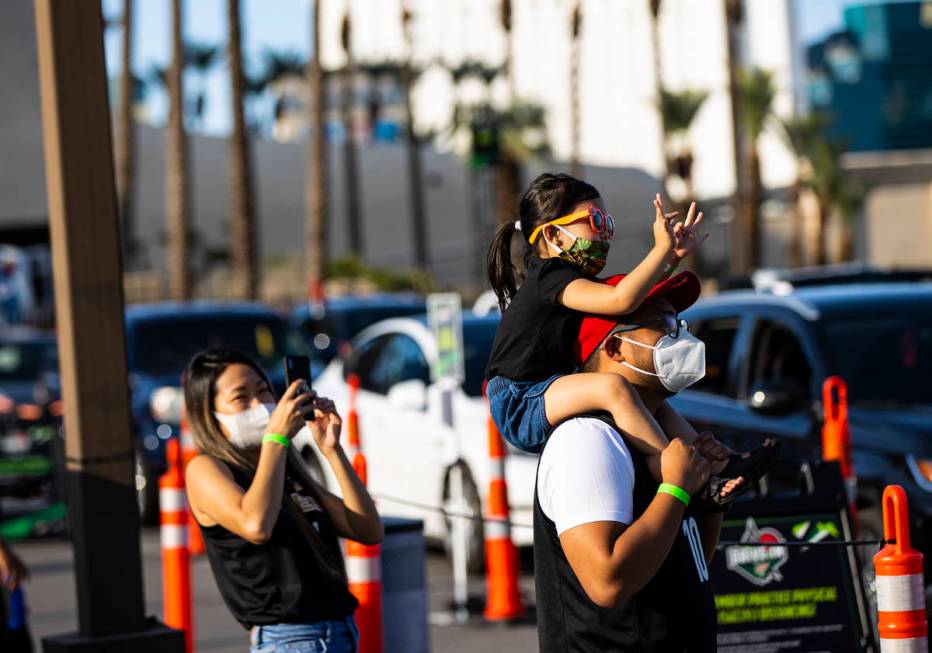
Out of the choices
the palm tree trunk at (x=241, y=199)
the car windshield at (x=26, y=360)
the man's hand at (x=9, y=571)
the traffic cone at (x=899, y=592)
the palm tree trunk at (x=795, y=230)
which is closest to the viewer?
the traffic cone at (x=899, y=592)

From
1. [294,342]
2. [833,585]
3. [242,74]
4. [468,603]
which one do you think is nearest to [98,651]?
[833,585]

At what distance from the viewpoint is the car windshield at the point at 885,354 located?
→ 349 inches

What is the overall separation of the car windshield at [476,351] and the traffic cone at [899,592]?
24.5ft

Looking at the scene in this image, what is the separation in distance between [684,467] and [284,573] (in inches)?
67.6

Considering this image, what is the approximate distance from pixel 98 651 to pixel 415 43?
92715 millimetres

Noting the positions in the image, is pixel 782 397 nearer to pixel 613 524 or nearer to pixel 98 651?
pixel 98 651

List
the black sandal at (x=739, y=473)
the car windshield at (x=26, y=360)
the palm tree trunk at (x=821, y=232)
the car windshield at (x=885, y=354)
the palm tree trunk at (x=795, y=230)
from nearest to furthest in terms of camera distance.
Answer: the black sandal at (x=739, y=473) < the car windshield at (x=885, y=354) < the car windshield at (x=26, y=360) < the palm tree trunk at (x=821, y=232) < the palm tree trunk at (x=795, y=230)

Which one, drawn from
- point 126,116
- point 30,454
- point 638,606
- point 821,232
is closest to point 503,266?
point 638,606

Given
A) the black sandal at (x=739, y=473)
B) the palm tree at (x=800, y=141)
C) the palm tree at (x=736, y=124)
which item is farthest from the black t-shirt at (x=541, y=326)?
the palm tree at (x=800, y=141)

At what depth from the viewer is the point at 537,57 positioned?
3772 inches

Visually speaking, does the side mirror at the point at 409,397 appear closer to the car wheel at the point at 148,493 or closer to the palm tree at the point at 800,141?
the car wheel at the point at 148,493

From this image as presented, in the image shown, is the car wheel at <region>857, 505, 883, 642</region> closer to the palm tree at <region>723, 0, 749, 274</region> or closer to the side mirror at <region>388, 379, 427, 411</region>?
the side mirror at <region>388, 379, 427, 411</region>

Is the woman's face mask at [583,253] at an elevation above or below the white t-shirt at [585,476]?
above

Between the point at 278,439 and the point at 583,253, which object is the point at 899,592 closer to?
the point at 583,253
